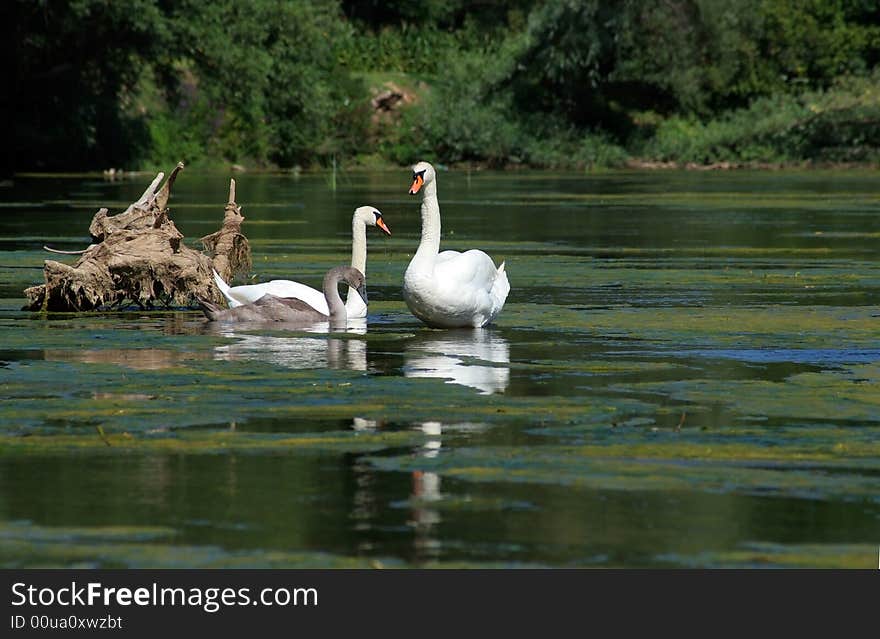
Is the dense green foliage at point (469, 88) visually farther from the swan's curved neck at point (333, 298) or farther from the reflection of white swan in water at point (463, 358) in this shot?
the reflection of white swan in water at point (463, 358)

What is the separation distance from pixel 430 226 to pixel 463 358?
2144 millimetres

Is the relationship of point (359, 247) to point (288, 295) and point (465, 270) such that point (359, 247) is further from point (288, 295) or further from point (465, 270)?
point (465, 270)

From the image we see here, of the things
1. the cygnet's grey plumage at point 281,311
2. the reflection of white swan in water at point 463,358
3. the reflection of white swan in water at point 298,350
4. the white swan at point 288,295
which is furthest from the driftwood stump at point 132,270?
the reflection of white swan in water at point 463,358

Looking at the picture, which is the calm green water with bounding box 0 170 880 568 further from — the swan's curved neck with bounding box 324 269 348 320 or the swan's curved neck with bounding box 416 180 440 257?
the swan's curved neck with bounding box 416 180 440 257

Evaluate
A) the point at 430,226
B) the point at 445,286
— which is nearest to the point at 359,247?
the point at 430,226

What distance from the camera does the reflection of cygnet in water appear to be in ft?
41.2

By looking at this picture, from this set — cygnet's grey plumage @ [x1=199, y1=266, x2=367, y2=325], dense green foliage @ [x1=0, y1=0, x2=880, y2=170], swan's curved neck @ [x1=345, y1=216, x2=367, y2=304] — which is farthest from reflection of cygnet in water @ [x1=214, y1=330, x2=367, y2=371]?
dense green foliage @ [x1=0, y1=0, x2=880, y2=170]

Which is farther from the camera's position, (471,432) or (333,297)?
(333,297)

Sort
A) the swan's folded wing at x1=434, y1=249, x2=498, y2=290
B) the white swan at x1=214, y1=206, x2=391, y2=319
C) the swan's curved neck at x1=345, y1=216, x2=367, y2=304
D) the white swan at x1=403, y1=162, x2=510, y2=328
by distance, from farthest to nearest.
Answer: the swan's curved neck at x1=345, y1=216, x2=367, y2=304
the white swan at x1=214, y1=206, x2=391, y2=319
the swan's folded wing at x1=434, y1=249, x2=498, y2=290
the white swan at x1=403, y1=162, x2=510, y2=328

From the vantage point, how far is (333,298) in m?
15.5

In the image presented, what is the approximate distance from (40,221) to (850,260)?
13.0 metres

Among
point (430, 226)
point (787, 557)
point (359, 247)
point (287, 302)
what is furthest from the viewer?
point (359, 247)

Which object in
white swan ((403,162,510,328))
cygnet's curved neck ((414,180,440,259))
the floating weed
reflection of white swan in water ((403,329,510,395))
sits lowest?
reflection of white swan in water ((403,329,510,395))

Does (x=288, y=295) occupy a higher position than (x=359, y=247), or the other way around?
(x=359, y=247)
